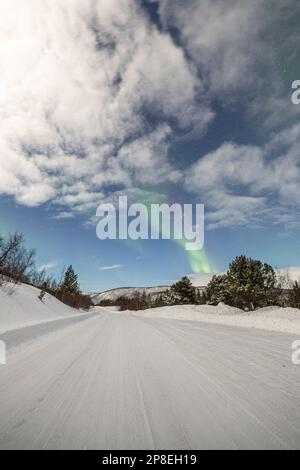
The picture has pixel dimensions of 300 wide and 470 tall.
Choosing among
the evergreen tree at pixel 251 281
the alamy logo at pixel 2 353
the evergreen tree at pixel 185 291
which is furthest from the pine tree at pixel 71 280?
the alamy logo at pixel 2 353

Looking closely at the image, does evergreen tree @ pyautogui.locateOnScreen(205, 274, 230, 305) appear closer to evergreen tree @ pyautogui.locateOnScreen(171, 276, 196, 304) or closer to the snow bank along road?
evergreen tree @ pyautogui.locateOnScreen(171, 276, 196, 304)

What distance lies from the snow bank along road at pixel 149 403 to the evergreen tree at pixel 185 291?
67583 mm

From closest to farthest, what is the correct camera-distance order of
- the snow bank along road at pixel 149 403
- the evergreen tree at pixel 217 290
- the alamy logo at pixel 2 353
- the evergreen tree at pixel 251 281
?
1. the snow bank along road at pixel 149 403
2. the alamy logo at pixel 2 353
3. the evergreen tree at pixel 251 281
4. the evergreen tree at pixel 217 290

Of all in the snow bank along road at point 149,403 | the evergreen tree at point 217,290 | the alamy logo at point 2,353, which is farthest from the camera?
the evergreen tree at point 217,290

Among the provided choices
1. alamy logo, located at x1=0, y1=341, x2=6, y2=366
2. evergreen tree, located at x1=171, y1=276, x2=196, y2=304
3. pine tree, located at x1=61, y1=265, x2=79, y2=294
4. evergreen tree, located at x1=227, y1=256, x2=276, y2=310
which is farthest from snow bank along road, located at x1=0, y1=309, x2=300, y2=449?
pine tree, located at x1=61, y1=265, x2=79, y2=294

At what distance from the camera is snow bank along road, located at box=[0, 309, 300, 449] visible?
258cm

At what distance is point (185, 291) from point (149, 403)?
71.0 metres

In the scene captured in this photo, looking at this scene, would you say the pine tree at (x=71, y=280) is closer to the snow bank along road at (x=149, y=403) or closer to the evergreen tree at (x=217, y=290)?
the evergreen tree at (x=217, y=290)

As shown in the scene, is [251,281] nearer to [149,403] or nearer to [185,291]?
[185,291]

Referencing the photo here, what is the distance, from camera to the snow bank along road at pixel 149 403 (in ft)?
8.47

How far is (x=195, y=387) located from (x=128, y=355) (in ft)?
10.2

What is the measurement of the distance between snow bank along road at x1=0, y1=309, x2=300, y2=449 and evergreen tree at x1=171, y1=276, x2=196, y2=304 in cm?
6758

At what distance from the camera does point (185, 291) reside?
72.8m
